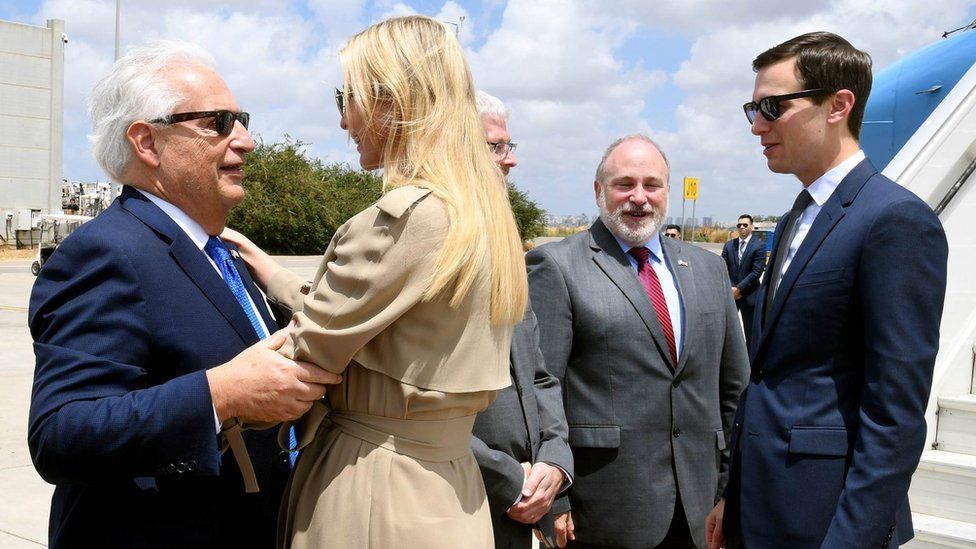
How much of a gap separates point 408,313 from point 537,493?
1260 millimetres

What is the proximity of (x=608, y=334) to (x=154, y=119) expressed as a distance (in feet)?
6.23

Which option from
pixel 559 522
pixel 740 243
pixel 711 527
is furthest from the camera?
pixel 740 243

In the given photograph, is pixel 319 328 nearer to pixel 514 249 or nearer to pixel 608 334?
pixel 514 249

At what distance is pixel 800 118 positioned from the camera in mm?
2457

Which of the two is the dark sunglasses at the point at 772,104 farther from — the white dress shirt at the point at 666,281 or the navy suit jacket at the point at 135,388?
the navy suit jacket at the point at 135,388

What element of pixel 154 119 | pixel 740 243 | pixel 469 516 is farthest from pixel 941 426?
pixel 740 243

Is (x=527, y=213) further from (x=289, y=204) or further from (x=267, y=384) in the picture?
(x=267, y=384)

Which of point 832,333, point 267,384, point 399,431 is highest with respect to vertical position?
point 832,333

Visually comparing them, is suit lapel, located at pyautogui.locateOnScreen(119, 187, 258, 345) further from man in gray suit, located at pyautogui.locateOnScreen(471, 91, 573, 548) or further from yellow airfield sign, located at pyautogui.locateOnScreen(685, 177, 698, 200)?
yellow airfield sign, located at pyautogui.locateOnScreen(685, 177, 698, 200)

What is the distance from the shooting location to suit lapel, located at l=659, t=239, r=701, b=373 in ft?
11.3

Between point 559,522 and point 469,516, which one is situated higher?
point 469,516

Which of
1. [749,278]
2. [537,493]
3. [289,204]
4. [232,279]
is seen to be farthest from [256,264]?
[289,204]

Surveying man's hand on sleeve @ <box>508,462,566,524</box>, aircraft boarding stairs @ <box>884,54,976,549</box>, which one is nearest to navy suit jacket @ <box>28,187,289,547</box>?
man's hand on sleeve @ <box>508,462,566,524</box>

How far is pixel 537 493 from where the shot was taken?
113 inches
